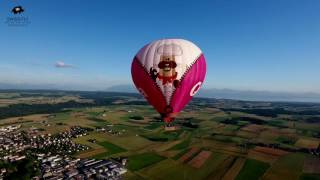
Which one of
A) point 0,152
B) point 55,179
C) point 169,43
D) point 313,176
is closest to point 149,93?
point 169,43

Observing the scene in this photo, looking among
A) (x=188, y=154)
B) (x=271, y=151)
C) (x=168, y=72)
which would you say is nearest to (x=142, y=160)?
(x=188, y=154)

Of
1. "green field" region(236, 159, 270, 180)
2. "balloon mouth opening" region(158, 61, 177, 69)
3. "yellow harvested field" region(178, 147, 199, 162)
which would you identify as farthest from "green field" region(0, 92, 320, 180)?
"balloon mouth opening" region(158, 61, 177, 69)

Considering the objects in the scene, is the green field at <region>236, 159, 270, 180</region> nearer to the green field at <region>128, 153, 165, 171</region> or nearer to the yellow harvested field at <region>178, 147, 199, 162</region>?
the yellow harvested field at <region>178, 147, 199, 162</region>

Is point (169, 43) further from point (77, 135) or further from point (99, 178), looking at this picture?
point (77, 135)

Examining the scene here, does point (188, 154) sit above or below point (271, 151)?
below

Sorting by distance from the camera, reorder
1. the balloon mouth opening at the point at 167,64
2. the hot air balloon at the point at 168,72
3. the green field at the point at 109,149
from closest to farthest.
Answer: the balloon mouth opening at the point at 167,64
the hot air balloon at the point at 168,72
the green field at the point at 109,149

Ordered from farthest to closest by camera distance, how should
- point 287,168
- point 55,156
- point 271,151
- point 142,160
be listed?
point 271,151, point 55,156, point 142,160, point 287,168

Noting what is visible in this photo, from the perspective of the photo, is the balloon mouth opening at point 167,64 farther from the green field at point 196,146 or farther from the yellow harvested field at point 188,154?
the yellow harvested field at point 188,154

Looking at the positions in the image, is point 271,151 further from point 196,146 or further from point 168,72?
point 168,72

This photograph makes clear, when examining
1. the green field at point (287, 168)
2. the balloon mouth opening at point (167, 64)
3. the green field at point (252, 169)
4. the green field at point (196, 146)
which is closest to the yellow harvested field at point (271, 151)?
the green field at point (196, 146)
